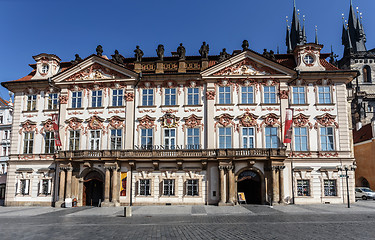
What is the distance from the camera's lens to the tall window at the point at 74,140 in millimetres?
36750

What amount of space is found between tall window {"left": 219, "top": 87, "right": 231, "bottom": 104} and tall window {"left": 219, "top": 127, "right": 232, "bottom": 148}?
9.26 ft

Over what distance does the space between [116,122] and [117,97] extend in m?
2.73

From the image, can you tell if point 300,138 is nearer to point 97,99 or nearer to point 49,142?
point 97,99

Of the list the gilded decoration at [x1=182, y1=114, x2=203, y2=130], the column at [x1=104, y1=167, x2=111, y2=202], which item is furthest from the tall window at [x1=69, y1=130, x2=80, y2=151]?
the gilded decoration at [x1=182, y1=114, x2=203, y2=130]

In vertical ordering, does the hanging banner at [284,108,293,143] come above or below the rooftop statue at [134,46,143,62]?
below

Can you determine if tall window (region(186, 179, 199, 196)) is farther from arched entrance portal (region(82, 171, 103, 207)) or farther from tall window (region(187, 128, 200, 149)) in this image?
arched entrance portal (region(82, 171, 103, 207))

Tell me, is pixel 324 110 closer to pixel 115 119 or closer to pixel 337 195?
pixel 337 195

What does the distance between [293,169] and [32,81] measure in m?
29.1

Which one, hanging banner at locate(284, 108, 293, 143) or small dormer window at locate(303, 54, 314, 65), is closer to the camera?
hanging banner at locate(284, 108, 293, 143)

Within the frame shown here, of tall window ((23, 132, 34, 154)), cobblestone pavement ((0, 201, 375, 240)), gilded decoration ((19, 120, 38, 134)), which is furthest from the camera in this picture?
gilded decoration ((19, 120, 38, 134))

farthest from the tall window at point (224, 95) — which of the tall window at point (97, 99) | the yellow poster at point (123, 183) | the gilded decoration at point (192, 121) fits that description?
the tall window at point (97, 99)

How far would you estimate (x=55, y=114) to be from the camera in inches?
1481

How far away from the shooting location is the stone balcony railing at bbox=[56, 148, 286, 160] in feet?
109

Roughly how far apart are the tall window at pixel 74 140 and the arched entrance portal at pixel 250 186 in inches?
681
